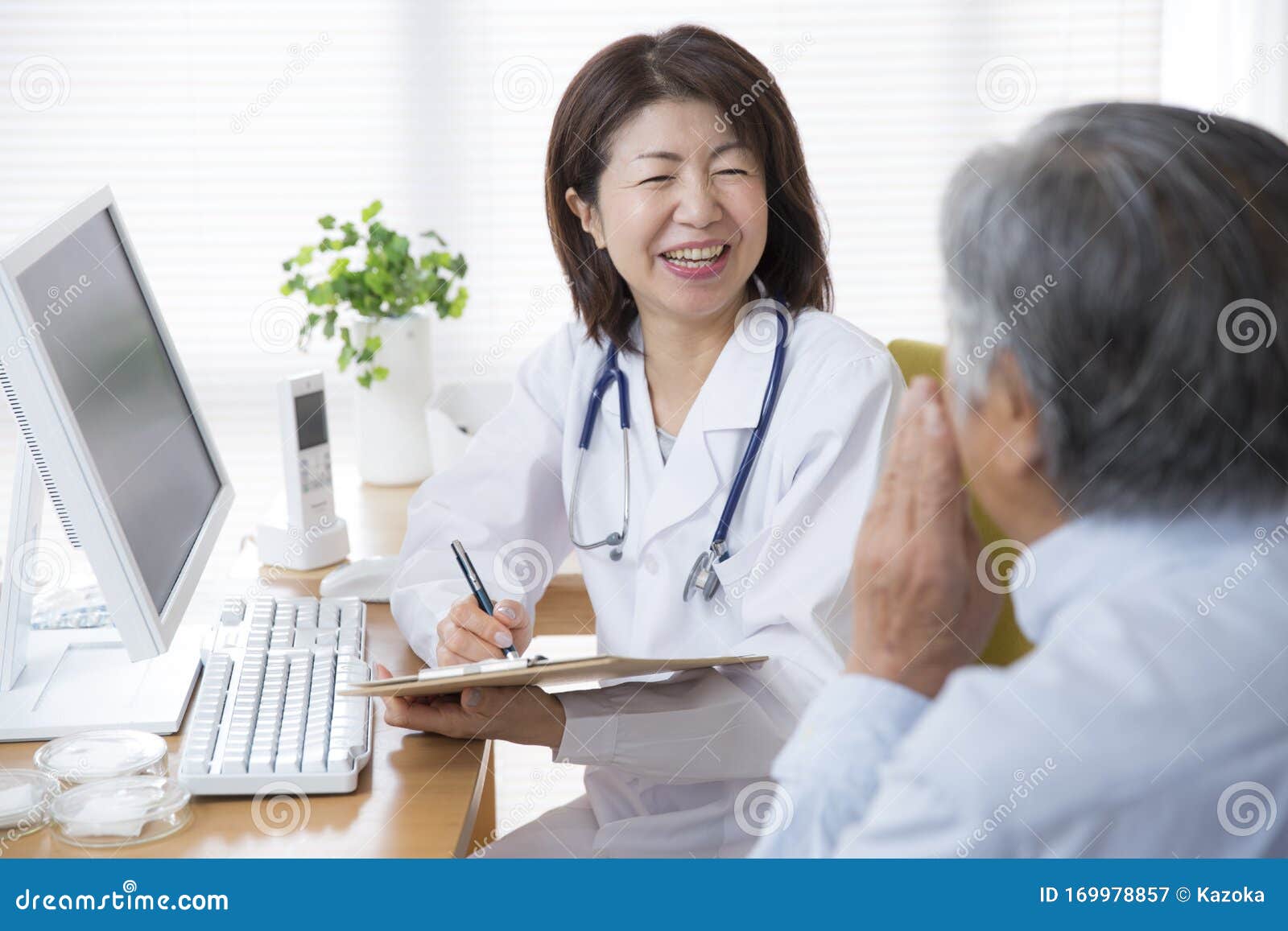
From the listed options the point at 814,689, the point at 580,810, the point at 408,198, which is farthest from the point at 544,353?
the point at 408,198

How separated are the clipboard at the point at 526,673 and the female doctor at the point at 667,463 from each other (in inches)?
3.9

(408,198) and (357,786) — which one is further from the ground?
(408,198)

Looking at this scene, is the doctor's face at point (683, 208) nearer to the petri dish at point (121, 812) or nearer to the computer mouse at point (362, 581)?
the computer mouse at point (362, 581)

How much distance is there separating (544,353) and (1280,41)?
828 mm

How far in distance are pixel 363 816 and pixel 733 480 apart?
45 centimetres

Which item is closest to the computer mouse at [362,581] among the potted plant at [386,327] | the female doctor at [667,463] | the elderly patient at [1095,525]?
the female doctor at [667,463]

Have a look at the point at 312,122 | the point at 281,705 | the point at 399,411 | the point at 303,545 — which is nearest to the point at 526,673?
the point at 281,705

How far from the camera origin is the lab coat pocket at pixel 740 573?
98cm

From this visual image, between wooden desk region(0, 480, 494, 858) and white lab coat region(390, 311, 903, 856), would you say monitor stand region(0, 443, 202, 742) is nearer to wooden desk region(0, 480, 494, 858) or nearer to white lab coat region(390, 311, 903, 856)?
wooden desk region(0, 480, 494, 858)

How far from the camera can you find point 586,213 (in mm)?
1200

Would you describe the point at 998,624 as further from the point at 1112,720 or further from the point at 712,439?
the point at 712,439

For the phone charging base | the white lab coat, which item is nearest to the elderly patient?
the white lab coat
